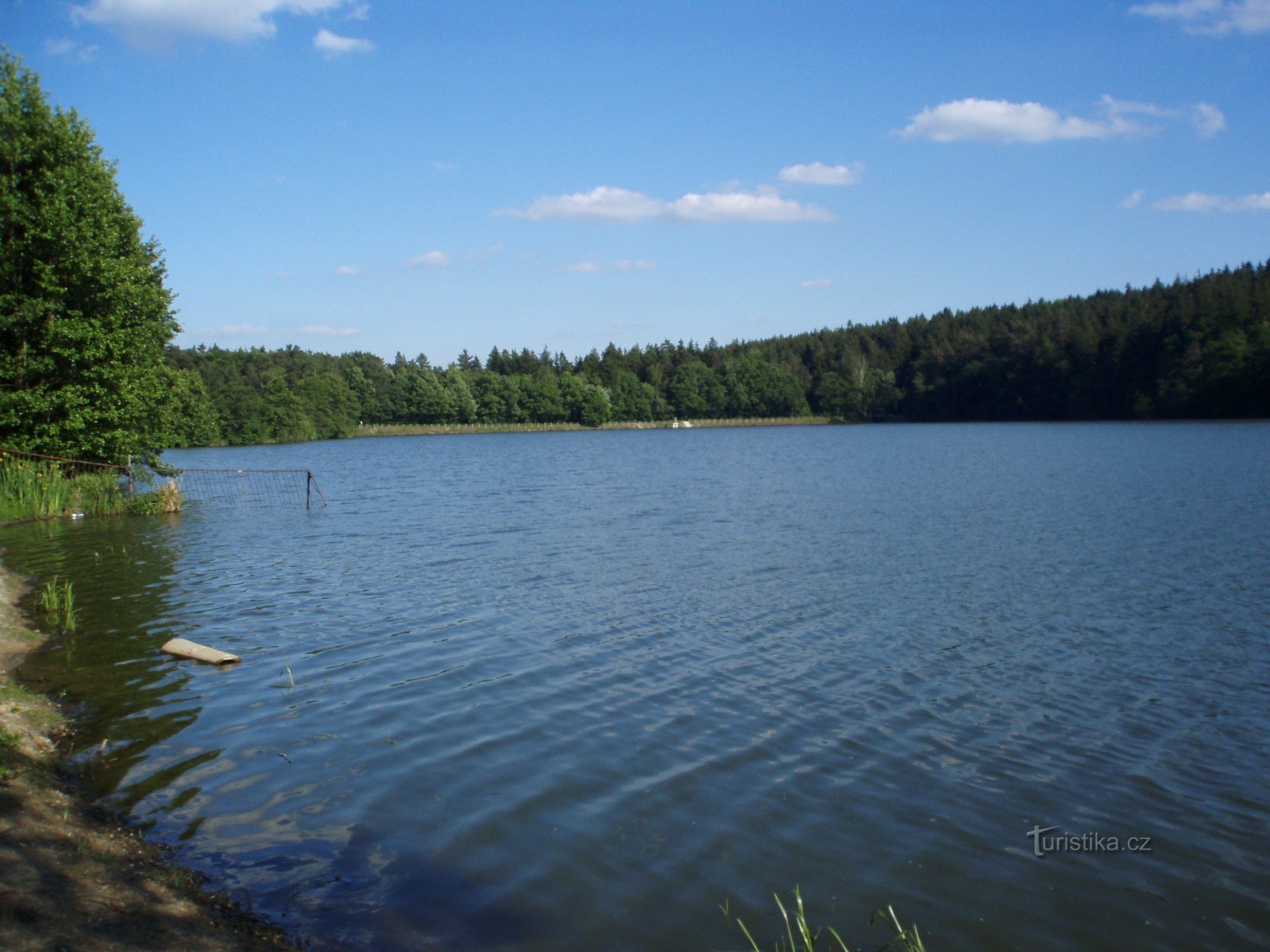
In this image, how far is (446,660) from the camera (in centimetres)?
1150

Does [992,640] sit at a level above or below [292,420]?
below

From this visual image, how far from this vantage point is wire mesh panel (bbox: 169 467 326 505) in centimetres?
3388

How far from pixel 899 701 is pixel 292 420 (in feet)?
353

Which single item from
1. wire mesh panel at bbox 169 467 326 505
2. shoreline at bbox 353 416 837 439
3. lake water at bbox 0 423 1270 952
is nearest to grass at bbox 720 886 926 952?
lake water at bbox 0 423 1270 952

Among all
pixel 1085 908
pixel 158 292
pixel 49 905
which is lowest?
pixel 1085 908

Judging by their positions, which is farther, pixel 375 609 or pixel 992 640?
pixel 375 609

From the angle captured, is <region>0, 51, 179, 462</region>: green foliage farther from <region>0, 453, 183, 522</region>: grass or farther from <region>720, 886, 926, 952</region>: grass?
<region>720, 886, 926, 952</region>: grass

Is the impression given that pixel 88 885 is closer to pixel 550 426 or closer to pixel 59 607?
pixel 59 607

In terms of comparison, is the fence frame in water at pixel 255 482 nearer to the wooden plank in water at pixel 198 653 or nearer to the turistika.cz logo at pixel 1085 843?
the wooden plank in water at pixel 198 653

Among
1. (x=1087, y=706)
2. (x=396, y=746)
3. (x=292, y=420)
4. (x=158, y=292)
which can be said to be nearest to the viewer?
(x=396, y=746)

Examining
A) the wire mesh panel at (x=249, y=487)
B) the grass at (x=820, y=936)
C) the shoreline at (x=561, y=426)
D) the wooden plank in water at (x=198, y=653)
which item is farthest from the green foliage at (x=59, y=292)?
the shoreline at (x=561, y=426)

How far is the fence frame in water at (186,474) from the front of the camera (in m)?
26.1

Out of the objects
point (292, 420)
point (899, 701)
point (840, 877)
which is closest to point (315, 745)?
point (840, 877)

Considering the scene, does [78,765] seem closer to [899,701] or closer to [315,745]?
[315,745]
